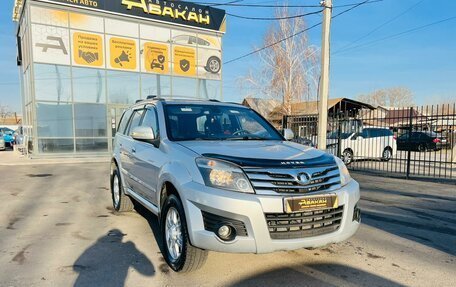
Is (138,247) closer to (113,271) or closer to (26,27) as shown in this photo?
(113,271)

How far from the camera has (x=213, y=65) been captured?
20969 mm

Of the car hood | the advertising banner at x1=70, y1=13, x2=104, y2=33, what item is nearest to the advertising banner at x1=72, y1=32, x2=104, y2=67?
the advertising banner at x1=70, y1=13, x2=104, y2=33

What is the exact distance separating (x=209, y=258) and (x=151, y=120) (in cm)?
201

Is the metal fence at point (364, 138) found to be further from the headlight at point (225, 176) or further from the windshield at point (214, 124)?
the headlight at point (225, 176)

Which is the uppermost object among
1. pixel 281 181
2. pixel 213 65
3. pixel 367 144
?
pixel 213 65

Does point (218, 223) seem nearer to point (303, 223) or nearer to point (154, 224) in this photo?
point (303, 223)

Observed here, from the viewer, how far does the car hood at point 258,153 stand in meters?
3.35

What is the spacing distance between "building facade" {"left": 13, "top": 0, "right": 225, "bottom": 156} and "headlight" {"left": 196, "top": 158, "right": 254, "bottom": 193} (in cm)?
1551

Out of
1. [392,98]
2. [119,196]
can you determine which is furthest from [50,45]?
[392,98]

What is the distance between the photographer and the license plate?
3.20m

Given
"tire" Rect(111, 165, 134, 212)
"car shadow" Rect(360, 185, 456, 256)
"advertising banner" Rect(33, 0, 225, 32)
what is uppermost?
"advertising banner" Rect(33, 0, 225, 32)

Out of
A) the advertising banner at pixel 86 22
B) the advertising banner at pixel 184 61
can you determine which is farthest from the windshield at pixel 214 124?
the advertising banner at pixel 184 61

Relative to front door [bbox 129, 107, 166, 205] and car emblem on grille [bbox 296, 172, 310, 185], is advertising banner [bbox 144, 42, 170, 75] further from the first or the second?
car emblem on grille [bbox 296, 172, 310, 185]

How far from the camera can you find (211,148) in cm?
368
